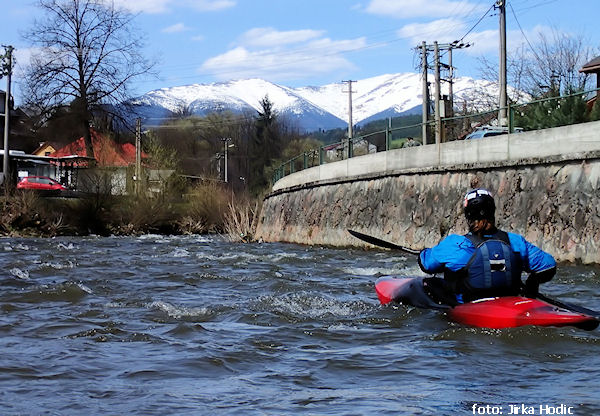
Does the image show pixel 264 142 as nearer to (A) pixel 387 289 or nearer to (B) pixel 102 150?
(B) pixel 102 150

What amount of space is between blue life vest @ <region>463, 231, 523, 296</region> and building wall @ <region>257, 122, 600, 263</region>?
622 centimetres

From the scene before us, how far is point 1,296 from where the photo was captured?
9.32 m

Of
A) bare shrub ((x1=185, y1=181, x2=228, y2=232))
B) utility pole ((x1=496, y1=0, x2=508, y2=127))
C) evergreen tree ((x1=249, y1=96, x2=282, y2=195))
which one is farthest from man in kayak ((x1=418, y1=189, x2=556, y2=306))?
evergreen tree ((x1=249, y1=96, x2=282, y2=195))

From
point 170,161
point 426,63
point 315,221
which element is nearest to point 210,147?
point 170,161

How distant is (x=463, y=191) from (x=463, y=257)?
9.93m

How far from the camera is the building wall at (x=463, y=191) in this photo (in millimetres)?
13531

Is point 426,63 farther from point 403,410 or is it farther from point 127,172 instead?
point 403,410

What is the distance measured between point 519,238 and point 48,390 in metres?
3.97

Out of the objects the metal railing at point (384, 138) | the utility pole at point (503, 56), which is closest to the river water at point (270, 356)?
the metal railing at point (384, 138)

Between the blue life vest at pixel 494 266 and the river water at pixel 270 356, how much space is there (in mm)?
406

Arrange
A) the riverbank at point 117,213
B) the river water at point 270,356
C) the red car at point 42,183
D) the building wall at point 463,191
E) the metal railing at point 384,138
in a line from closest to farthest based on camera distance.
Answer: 1. the river water at point 270,356
2. the building wall at point 463,191
3. the metal railing at point 384,138
4. the riverbank at point 117,213
5. the red car at point 42,183

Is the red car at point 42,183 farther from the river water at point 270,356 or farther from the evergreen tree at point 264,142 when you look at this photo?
the evergreen tree at point 264,142

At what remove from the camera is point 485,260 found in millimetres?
6918

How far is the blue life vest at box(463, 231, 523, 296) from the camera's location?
6910 millimetres
